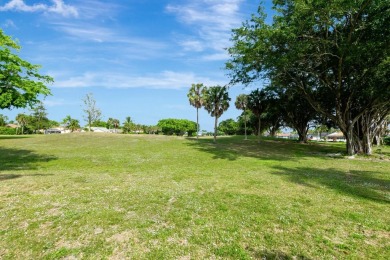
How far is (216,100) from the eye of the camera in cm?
6147

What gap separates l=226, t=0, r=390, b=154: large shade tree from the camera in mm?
29891

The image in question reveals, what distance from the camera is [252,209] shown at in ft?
41.2

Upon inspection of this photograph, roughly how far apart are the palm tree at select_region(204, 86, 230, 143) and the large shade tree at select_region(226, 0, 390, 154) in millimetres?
20009

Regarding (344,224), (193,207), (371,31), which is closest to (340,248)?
(344,224)

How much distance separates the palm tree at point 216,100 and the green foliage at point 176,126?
8135cm

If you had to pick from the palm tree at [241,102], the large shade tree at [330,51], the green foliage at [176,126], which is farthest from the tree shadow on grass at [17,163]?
the green foliage at [176,126]

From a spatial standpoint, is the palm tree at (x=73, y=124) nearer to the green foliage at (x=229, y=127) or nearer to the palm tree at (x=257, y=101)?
the green foliage at (x=229, y=127)

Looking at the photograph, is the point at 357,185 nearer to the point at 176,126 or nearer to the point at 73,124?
the point at 176,126

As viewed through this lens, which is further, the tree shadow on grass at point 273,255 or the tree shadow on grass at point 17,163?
the tree shadow on grass at point 17,163

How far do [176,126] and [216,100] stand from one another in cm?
8377

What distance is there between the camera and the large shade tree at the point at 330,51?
29891mm

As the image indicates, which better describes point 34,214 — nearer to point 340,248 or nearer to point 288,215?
point 288,215

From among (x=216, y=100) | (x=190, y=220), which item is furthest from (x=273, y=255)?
(x=216, y=100)

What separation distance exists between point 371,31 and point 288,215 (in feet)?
102
